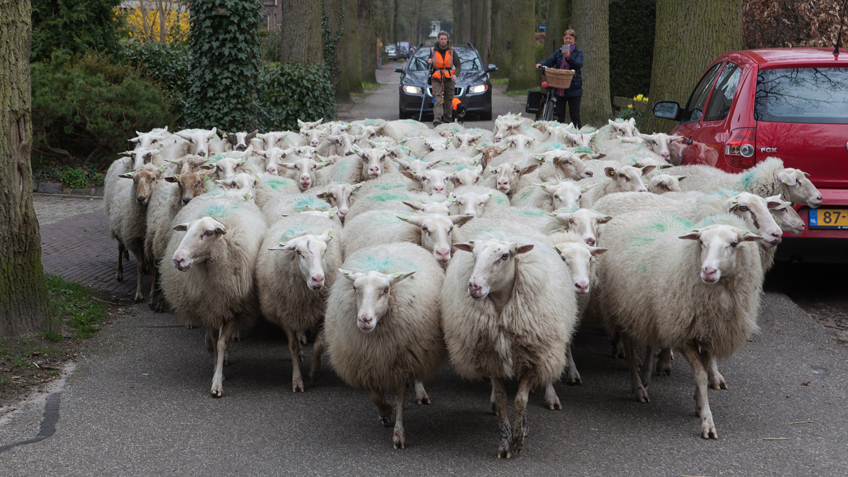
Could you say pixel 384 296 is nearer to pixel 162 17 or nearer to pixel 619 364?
pixel 619 364

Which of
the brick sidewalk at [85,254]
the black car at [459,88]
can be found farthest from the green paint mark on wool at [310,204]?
the black car at [459,88]

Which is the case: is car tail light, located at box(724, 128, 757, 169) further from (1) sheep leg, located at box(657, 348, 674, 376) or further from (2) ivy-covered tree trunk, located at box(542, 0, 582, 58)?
(2) ivy-covered tree trunk, located at box(542, 0, 582, 58)

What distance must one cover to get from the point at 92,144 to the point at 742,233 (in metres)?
11.4

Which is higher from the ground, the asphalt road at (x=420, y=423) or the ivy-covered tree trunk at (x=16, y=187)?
the ivy-covered tree trunk at (x=16, y=187)

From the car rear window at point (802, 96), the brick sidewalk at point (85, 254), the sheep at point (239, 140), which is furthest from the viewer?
the sheep at point (239, 140)

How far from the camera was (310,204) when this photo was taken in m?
6.80

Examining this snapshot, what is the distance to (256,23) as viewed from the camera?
13156 millimetres

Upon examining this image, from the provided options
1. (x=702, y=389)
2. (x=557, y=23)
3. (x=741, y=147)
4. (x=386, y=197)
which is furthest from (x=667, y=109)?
(x=557, y=23)

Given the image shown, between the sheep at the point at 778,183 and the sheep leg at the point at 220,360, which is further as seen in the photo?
the sheep at the point at 778,183

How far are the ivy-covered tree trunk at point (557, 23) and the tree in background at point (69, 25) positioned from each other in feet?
33.6

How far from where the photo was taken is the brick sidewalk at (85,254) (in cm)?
813

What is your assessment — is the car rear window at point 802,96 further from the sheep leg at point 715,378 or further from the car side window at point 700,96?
the sheep leg at point 715,378

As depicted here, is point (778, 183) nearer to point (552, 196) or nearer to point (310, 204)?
point (552, 196)

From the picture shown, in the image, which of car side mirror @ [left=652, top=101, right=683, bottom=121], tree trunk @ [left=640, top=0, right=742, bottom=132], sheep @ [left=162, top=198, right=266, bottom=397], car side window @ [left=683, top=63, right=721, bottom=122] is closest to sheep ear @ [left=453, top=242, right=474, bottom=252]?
sheep @ [left=162, top=198, right=266, bottom=397]
